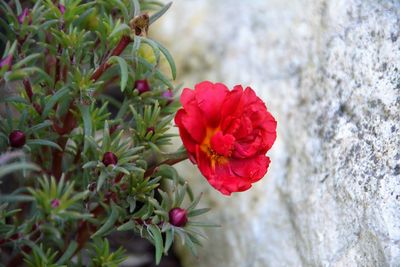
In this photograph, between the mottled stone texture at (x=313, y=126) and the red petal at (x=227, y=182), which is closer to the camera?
the red petal at (x=227, y=182)

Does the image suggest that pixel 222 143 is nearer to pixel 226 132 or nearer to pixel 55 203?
pixel 226 132

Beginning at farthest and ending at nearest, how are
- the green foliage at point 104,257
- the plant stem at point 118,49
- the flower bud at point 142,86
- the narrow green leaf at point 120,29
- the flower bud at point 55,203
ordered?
the flower bud at point 142,86
the green foliage at point 104,257
the plant stem at point 118,49
the narrow green leaf at point 120,29
the flower bud at point 55,203

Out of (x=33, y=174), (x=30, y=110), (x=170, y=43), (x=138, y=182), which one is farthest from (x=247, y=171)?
(x=170, y=43)

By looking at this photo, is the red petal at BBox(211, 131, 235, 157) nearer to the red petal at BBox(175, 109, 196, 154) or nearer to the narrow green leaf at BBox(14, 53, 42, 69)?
the red petal at BBox(175, 109, 196, 154)

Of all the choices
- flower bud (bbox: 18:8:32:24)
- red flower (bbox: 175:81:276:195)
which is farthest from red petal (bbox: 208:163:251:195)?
flower bud (bbox: 18:8:32:24)

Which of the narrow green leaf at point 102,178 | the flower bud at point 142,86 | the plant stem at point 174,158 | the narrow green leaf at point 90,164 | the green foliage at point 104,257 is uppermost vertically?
the flower bud at point 142,86

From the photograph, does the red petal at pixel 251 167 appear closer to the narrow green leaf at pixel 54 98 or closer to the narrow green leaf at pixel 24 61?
the narrow green leaf at pixel 54 98

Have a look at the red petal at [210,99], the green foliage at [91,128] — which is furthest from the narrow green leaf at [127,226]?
the red petal at [210,99]
